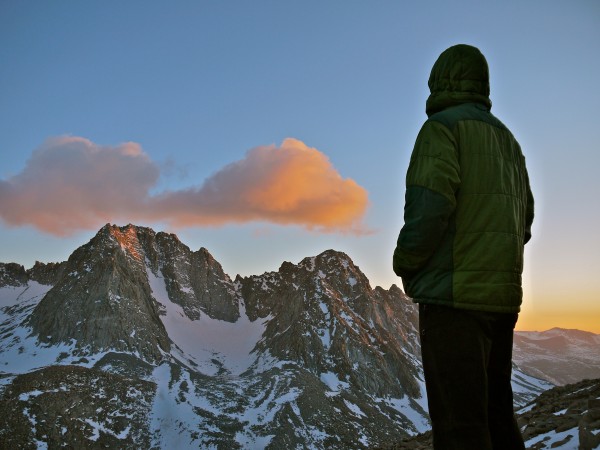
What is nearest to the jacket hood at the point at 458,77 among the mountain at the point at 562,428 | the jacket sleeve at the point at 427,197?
the jacket sleeve at the point at 427,197

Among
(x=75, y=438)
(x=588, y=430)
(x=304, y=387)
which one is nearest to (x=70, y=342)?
(x=75, y=438)

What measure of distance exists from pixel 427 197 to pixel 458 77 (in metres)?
1.45

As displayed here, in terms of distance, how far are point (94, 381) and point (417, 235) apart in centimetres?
16480

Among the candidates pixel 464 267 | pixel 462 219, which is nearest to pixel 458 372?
pixel 464 267

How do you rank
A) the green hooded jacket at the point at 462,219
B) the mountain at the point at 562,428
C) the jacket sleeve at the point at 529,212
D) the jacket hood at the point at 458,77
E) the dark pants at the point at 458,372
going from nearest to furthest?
the dark pants at the point at 458,372
the green hooded jacket at the point at 462,219
the jacket hood at the point at 458,77
the jacket sleeve at the point at 529,212
the mountain at the point at 562,428

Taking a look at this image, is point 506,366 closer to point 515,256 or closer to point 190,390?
point 515,256

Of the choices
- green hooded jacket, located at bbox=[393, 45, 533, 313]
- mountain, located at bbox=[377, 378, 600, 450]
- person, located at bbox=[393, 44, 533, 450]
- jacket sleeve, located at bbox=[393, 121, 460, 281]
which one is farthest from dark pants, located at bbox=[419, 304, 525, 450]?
mountain, located at bbox=[377, 378, 600, 450]

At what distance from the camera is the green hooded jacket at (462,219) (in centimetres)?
390

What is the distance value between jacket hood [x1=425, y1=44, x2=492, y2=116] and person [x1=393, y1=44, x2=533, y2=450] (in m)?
0.22

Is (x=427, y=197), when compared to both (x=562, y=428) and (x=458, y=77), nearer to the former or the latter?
(x=458, y=77)

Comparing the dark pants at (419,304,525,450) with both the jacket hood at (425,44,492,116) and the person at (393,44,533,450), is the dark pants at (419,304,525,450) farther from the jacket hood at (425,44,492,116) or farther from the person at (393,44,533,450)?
the jacket hood at (425,44,492,116)

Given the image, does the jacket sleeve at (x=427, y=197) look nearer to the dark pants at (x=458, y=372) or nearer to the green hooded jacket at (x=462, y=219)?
the green hooded jacket at (x=462, y=219)

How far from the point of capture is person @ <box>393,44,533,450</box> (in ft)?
12.6

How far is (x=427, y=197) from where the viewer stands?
396 cm
